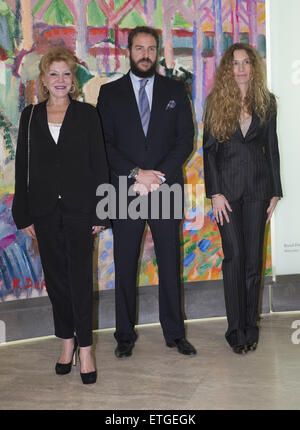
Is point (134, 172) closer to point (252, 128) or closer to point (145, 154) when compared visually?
point (145, 154)

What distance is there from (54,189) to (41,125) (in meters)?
0.34

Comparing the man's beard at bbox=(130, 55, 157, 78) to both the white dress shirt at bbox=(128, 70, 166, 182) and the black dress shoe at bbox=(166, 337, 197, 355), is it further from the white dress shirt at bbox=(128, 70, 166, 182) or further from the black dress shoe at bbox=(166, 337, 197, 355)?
the black dress shoe at bbox=(166, 337, 197, 355)

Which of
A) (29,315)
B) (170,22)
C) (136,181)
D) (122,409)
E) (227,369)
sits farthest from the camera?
(170,22)

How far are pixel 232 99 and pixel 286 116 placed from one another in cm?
106

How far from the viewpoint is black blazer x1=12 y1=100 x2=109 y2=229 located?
3.09 metres

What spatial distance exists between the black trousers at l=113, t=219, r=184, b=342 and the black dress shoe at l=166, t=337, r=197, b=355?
0.03 metres

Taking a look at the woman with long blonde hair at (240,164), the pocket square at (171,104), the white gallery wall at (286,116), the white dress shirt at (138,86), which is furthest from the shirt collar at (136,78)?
the white gallery wall at (286,116)

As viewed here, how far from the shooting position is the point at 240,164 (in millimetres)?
3605

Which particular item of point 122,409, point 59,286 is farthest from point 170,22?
point 122,409

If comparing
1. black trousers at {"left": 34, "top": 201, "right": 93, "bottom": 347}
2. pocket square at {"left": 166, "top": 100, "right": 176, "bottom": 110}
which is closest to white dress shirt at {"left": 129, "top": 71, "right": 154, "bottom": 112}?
pocket square at {"left": 166, "top": 100, "right": 176, "bottom": 110}

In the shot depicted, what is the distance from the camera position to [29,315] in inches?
157

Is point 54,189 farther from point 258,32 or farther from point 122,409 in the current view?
point 258,32

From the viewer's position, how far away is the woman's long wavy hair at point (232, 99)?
3.57 metres

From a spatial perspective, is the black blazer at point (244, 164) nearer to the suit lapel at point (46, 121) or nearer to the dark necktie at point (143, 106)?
the dark necktie at point (143, 106)
